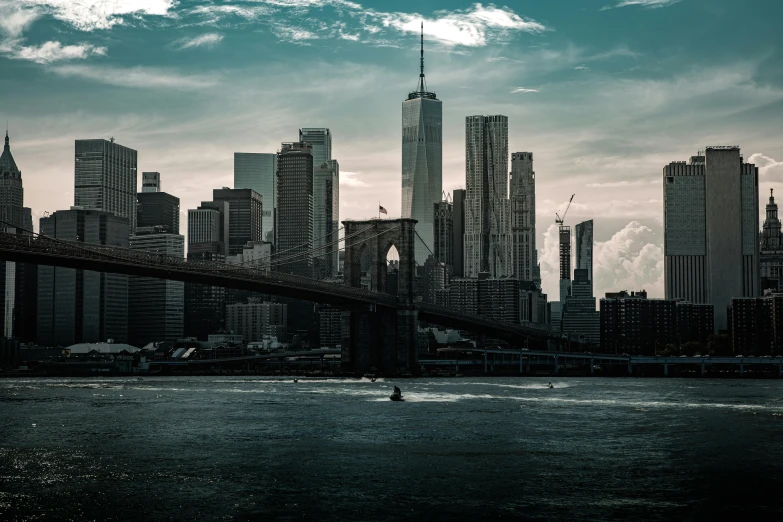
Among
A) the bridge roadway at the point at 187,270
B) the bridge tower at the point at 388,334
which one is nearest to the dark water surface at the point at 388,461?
the bridge roadway at the point at 187,270

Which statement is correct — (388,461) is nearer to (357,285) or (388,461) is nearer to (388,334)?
(388,334)

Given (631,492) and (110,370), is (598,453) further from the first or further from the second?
(110,370)

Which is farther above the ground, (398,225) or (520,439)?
(398,225)

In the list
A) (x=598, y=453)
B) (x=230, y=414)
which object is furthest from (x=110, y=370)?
(x=598, y=453)

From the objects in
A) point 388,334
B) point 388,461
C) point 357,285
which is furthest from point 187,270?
point 388,461

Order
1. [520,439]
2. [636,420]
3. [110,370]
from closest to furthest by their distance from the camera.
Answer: [520,439] → [636,420] → [110,370]
